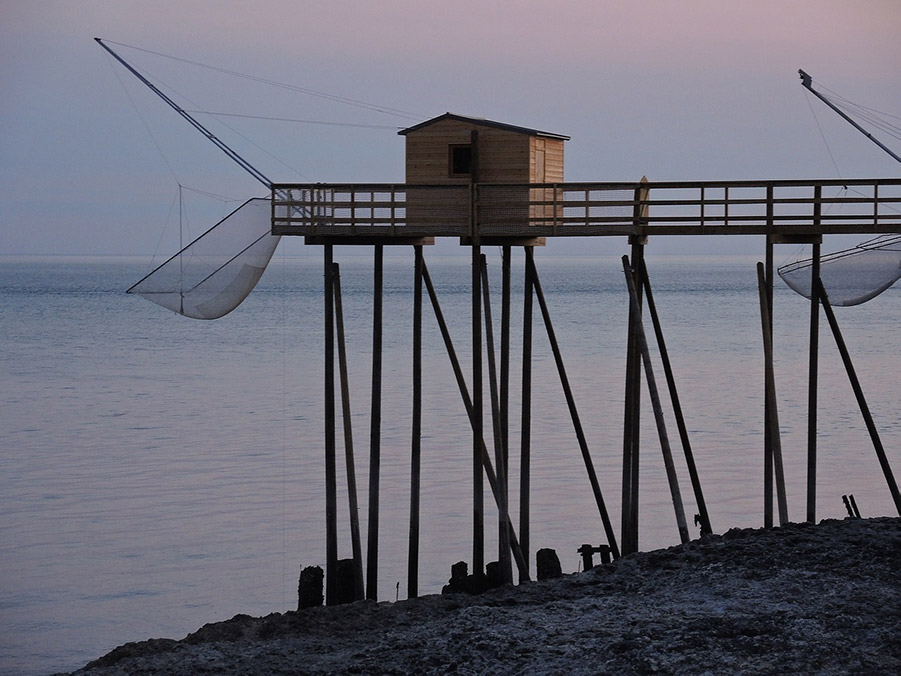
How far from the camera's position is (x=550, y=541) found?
2586 cm

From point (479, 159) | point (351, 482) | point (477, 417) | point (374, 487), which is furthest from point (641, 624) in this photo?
point (479, 159)

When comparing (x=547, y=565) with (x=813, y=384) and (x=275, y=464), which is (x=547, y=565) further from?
(x=275, y=464)

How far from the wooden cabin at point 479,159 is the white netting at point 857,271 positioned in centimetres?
451

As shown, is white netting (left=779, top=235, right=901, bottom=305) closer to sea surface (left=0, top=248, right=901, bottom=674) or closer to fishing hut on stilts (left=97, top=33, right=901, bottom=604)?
fishing hut on stilts (left=97, top=33, right=901, bottom=604)

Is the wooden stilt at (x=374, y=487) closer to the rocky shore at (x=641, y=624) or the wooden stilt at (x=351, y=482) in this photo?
the wooden stilt at (x=351, y=482)

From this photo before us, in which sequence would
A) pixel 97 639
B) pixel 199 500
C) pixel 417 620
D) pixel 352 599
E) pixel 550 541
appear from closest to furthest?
pixel 417 620
pixel 352 599
pixel 97 639
pixel 550 541
pixel 199 500

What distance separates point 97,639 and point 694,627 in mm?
11362

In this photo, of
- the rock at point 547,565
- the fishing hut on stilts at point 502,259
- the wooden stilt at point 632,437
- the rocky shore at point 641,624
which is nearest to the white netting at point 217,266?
the fishing hut on stilts at point 502,259

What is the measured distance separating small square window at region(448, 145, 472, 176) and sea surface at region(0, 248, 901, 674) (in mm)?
7417

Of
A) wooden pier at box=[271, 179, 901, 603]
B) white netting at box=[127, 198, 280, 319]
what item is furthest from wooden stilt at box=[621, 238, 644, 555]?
white netting at box=[127, 198, 280, 319]

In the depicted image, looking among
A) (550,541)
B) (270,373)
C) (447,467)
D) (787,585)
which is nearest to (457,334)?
(270,373)

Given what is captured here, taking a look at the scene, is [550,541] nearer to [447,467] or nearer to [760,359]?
[447,467]

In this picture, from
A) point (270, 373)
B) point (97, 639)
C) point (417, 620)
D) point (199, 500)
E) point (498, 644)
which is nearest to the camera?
point (498, 644)

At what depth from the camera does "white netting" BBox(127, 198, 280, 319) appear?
2050 cm
